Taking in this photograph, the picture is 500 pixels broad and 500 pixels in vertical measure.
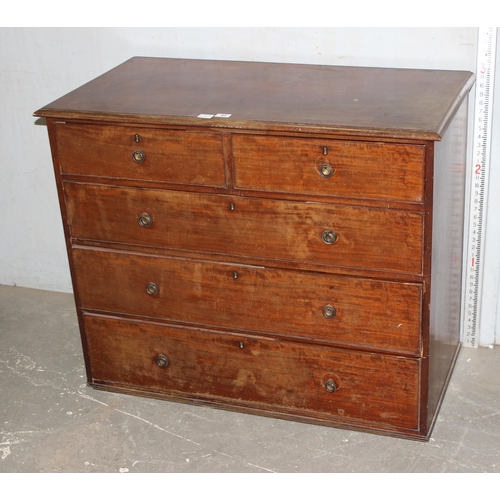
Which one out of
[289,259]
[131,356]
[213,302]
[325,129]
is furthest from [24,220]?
[325,129]

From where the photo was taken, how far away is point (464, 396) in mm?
3320

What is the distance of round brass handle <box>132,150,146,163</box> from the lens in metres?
2.97

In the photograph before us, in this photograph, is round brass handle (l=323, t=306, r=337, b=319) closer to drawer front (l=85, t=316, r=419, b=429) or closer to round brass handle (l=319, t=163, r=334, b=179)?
drawer front (l=85, t=316, r=419, b=429)

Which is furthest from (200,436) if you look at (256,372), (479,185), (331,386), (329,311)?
(479,185)

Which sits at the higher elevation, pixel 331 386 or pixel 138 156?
pixel 138 156

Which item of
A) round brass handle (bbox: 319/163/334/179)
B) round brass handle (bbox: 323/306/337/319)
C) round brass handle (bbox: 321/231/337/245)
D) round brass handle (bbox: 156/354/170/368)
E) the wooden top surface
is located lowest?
round brass handle (bbox: 156/354/170/368)

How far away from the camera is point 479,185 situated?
3373mm

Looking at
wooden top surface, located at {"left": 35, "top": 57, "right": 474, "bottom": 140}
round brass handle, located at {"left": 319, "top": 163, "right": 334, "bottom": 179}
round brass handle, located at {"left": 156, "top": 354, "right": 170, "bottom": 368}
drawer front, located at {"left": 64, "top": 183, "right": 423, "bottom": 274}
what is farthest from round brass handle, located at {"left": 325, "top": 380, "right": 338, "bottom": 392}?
wooden top surface, located at {"left": 35, "top": 57, "right": 474, "bottom": 140}

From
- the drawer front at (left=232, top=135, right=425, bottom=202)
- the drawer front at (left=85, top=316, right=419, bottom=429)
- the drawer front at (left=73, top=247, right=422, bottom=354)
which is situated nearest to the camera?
the drawer front at (left=232, top=135, right=425, bottom=202)

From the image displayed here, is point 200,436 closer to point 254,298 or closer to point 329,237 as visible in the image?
point 254,298

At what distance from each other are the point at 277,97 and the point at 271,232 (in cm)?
46

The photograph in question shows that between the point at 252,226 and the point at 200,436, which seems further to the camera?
the point at 200,436

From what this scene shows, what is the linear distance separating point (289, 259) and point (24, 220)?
1.72 meters

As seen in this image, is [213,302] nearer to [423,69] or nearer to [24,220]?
[423,69]
